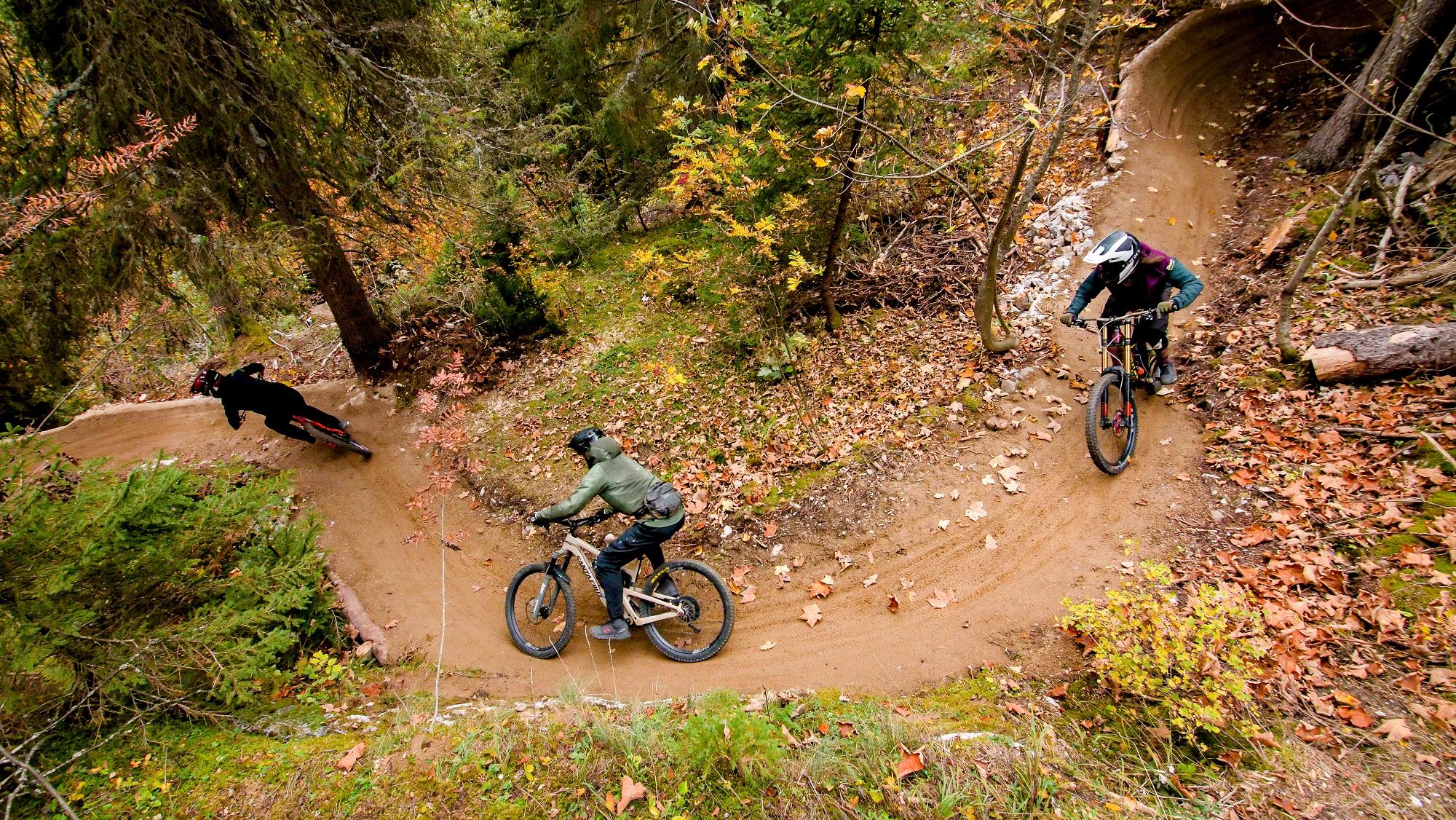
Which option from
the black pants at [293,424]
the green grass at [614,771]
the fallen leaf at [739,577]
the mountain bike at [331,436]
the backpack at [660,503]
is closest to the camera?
the green grass at [614,771]

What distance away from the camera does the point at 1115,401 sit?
6801 mm

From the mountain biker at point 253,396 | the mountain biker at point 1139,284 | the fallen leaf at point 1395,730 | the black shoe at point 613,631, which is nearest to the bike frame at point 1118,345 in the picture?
the mountain biker at point 1139,284

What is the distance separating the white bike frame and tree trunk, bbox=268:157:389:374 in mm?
6569

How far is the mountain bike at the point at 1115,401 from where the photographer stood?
653cm

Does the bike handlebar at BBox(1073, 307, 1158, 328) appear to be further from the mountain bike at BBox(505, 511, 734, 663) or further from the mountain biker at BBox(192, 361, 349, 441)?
the mountain biker at BBox(192, 361, 349, 441)

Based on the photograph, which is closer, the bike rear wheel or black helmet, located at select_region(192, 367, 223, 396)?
the bike rear wheel

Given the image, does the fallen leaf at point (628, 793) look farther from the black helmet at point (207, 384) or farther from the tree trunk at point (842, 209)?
the black helmet at point (207, 384)

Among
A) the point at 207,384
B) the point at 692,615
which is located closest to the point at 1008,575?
the point at 692,615

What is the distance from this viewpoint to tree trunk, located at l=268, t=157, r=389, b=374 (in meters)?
8.62

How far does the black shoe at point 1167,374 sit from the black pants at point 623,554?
6.60m

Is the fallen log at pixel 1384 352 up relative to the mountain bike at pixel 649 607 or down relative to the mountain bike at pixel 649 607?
up

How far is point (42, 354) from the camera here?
7355 millimetres

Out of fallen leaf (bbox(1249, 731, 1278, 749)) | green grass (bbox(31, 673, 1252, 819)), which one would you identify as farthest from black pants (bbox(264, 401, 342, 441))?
fallen leaf (bbox(1249, 731, 1278, 749))

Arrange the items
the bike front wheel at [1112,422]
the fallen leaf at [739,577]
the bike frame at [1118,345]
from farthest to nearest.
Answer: the fallen leaf at [739,577] < the bike frame at [1118,345] < the bike front wheel at [1112,422]
